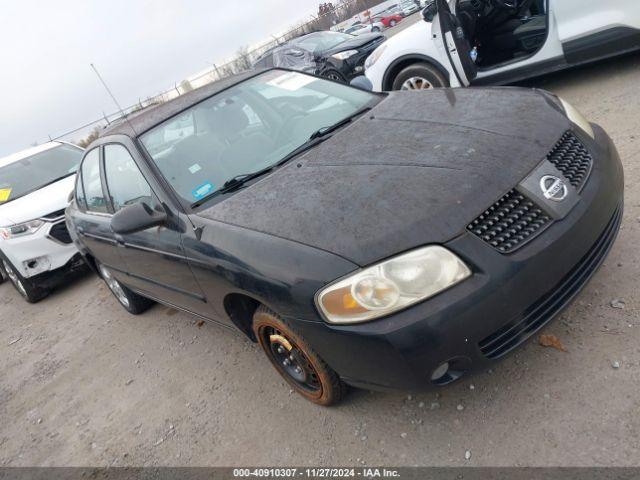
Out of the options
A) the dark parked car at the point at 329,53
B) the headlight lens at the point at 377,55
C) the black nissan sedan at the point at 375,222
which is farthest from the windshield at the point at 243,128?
the dark parked car at the point at 329,53

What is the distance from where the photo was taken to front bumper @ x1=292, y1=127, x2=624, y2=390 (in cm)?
172

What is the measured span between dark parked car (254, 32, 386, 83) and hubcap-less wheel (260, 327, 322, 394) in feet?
25.2

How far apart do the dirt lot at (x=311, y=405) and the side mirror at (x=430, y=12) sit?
187 centimetres

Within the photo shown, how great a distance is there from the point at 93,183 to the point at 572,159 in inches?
133

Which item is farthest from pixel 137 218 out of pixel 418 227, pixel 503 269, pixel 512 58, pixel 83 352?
pixel 512 58

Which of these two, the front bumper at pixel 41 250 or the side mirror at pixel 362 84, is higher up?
the side mirror at pixel 362 84

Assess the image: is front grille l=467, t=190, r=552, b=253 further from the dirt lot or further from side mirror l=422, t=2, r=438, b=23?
→ side mirror l=422, t=2, r=438, b=23

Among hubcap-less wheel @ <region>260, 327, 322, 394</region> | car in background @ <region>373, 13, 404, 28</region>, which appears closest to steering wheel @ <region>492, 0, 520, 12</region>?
hubcap-less wheel @ <region>260, 327, 322, 394</region>

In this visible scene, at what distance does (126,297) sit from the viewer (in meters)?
4.33

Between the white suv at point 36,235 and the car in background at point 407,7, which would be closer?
the white suv at point 36,235

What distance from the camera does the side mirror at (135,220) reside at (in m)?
2.45

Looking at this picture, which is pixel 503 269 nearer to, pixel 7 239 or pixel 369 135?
pixel 369 135

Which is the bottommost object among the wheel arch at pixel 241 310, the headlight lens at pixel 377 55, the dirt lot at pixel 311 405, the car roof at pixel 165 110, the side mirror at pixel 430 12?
the dirt lot at pixel 311 405

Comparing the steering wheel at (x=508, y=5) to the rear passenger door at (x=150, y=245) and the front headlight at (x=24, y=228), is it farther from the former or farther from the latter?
the front headlight at (x=24, y=228)
